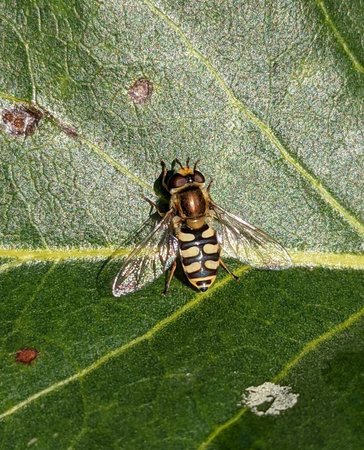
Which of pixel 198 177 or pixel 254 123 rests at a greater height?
pixel 254 123

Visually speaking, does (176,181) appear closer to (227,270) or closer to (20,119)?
(227,270)

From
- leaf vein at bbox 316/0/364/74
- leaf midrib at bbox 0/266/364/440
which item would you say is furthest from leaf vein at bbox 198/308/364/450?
leaf vein at bbox 316/0/364/74

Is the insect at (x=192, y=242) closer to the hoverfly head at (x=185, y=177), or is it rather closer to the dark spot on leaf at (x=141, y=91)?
the hoverfly head at (x=185, y=177)

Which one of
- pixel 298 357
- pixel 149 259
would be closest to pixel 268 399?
pixel 298 357

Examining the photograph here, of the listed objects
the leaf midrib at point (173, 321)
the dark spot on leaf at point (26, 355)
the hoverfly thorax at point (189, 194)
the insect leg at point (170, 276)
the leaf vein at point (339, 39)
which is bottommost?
the leaf midrib at point (173, 321)

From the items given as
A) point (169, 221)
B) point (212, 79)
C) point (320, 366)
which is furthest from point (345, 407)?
point (212, 79)

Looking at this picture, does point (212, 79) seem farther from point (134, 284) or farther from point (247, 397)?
point (247, 397)

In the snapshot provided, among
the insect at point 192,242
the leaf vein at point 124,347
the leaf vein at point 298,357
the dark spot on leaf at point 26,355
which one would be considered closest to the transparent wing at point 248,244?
the insect at point 192,242
